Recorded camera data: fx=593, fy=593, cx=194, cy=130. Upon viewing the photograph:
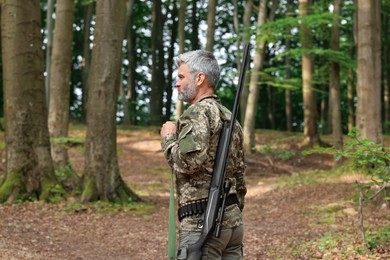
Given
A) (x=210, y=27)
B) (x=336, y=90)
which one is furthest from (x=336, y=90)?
(x=210, y=27)

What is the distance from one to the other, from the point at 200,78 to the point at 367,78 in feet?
32.8

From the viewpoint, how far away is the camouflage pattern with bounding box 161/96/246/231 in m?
3.47

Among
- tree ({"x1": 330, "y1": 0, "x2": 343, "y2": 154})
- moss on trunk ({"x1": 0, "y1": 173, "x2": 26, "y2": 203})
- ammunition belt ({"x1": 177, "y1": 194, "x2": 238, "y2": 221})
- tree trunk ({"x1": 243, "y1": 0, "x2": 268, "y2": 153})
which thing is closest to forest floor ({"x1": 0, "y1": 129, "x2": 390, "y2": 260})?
moss on trunk ({"x1": 0, "y1": 173, "x2": 26, "y2": 203})

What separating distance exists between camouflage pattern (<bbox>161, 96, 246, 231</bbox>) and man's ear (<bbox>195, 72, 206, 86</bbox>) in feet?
0.37

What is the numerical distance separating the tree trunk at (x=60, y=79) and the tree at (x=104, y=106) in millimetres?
3509

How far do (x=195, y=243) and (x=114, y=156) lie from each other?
873 centimetres

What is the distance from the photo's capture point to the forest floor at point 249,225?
25.7 ft

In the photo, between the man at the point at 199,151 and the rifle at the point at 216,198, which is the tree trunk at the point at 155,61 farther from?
the rifle at the point at 216,198

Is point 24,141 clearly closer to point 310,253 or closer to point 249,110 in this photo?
point 310,253

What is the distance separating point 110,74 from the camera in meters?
12.0

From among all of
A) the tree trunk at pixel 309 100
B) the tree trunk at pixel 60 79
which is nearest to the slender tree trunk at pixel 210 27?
the tree trunk at pixel 309 100

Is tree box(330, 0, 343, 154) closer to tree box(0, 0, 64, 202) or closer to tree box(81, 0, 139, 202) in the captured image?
tree box(81, 0, 139, 202)

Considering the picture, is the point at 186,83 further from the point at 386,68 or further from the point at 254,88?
the point at 386,68

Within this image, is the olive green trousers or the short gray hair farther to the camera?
the short gray hair
